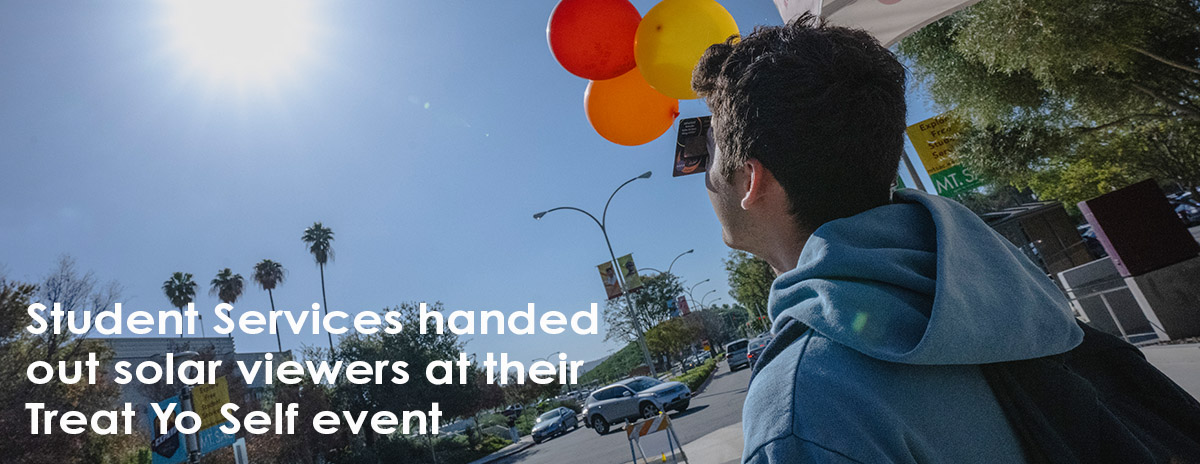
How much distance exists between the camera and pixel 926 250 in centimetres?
91

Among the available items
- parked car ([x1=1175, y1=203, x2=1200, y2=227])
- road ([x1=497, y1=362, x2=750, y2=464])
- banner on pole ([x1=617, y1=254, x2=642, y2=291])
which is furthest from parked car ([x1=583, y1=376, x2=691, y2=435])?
parked car ([x1=1175, y1=203, x2=1200, y2=227])

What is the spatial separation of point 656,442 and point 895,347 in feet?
44.9

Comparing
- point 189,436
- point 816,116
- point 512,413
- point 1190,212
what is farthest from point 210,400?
point 1190,212

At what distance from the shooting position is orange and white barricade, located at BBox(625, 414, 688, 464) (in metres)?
8.07

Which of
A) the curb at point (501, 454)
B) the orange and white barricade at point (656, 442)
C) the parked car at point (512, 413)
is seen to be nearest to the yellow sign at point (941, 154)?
the orange and white barricade at point (656, 442)

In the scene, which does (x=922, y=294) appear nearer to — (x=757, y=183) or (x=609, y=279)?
(x=757, y=183)

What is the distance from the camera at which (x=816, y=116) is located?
987 millimetres

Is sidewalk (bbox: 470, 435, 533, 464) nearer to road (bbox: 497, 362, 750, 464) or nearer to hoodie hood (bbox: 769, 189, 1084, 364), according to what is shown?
road (bbox: 497, 362, 750, 464)

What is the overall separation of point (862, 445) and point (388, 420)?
2766 cm

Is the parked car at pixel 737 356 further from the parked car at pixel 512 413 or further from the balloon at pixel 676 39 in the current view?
the balloon at pixel 676 39

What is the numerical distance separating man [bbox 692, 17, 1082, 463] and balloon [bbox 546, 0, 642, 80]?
182cm

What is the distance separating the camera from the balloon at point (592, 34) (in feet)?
9.48

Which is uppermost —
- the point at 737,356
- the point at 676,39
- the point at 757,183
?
the point at 676,39

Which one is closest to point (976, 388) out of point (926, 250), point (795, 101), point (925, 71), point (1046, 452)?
point (1046, 452)
